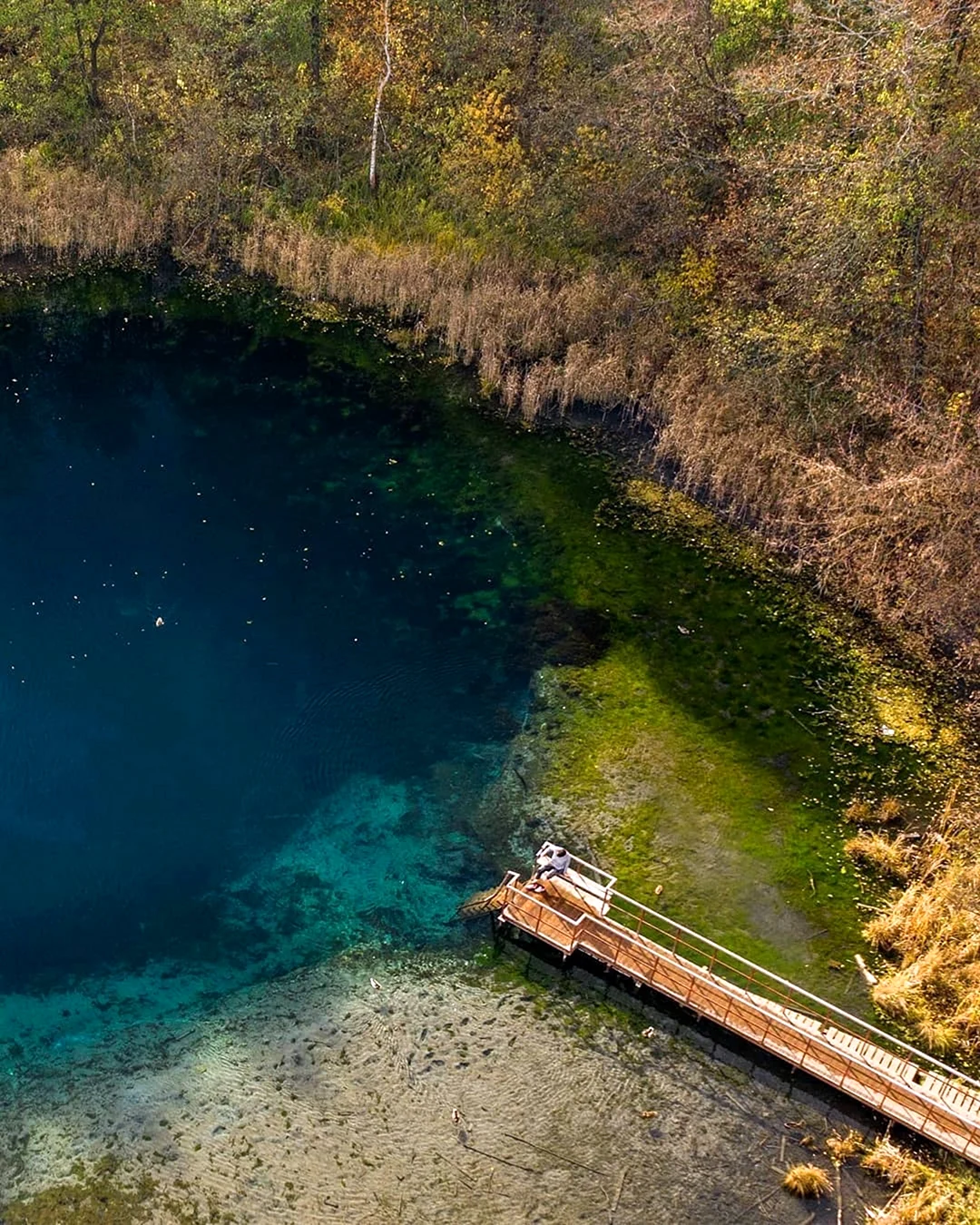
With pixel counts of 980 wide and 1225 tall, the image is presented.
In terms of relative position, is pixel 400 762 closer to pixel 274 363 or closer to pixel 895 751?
pixel 895 751

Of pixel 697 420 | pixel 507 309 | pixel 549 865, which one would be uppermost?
pixel 507 309

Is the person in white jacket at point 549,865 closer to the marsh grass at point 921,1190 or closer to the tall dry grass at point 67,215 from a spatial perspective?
the marsh grass at point 921,1190

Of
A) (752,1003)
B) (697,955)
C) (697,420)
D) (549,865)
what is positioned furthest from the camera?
(697,420)

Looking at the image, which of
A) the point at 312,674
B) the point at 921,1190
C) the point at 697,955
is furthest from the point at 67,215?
the point at 921,1190

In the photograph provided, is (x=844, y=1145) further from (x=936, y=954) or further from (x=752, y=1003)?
(x=936, y=954)

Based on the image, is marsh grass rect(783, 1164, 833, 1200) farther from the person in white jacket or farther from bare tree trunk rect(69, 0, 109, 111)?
bare tree trunk rect(69, 0, 109, 111)

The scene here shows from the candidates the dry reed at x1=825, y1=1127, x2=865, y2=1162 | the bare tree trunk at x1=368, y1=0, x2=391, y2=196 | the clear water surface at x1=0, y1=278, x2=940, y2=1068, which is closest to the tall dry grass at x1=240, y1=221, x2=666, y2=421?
the clear water surface at x1=0, y1=278, x2=940, y2=1068
